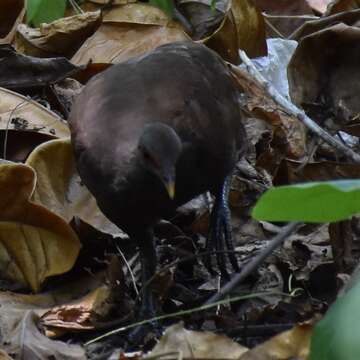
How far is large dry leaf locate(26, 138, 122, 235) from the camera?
3.86m

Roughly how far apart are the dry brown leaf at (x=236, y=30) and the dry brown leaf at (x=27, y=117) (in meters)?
0.93

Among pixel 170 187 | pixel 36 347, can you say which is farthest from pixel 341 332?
pixel 36 347

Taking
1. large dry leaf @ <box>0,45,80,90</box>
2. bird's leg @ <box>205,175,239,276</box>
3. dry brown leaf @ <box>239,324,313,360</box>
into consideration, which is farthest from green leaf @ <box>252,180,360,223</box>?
large dry leaf @ <box>0,45,80,90</box>

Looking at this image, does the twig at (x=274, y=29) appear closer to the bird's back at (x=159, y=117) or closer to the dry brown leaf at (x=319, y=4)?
the dry brown leaf at (x=319, y=4)

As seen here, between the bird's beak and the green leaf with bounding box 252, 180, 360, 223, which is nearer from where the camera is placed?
the green leaf with bounding box 252, 180, 360, 223

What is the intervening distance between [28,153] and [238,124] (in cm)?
81

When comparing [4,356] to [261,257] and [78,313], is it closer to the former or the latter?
[78,313]

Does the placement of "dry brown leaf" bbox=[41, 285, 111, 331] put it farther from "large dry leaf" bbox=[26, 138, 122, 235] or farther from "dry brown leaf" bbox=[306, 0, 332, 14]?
"dry brown leaf" bbox=[306, 0, 332, 14]

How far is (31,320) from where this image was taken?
10.7ft

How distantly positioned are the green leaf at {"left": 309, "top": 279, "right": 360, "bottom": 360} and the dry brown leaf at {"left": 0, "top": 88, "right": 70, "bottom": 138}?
222cm

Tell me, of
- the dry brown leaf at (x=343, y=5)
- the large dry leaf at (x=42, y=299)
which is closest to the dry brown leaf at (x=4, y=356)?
the large dry leaf at (x=42, y=299)

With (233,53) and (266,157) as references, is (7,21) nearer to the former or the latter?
(233,53)

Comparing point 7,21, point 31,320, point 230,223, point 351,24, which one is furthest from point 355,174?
point 7,21

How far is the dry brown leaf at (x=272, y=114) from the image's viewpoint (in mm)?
4647
